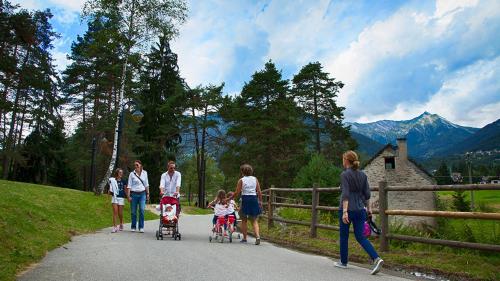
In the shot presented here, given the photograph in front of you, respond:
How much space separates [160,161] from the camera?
4331cm

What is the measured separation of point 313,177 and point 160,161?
18537mm

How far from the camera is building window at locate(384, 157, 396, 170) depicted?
38.4 metres

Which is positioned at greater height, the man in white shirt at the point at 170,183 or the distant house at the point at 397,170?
the distant house at the point at 397,170

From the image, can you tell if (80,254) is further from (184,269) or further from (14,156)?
(14,156)

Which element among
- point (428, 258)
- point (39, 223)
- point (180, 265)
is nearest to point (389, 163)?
point (428, 258)

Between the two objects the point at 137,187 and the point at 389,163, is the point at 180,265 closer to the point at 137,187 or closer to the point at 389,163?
the point at 137,187

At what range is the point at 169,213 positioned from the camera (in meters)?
10.8

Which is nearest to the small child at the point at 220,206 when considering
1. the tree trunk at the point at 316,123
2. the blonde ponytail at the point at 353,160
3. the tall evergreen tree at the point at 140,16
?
the blonde ponytail at the point at 353,160

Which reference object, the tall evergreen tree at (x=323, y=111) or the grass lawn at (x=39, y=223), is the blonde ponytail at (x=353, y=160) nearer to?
the grass lawn at (x=39, y=223)

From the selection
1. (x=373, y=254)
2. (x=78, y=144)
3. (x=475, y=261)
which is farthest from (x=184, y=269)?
(x=78, y=144)

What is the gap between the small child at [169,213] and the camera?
1076 centimetres

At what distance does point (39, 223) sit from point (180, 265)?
5.59m

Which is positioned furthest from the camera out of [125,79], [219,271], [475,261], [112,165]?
[125,79]

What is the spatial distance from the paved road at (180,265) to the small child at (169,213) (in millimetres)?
1843
